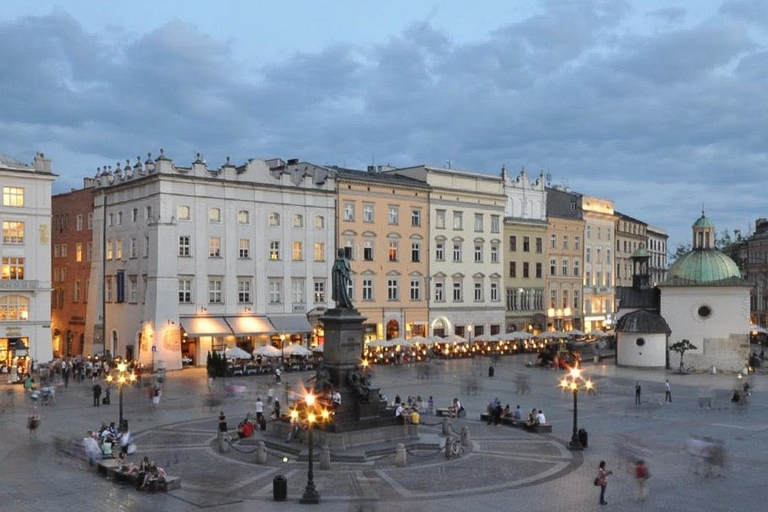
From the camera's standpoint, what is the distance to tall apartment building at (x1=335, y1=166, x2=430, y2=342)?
228ft

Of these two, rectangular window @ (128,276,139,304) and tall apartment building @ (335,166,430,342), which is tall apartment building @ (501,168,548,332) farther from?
rectangular window @ (128,276,139,304)

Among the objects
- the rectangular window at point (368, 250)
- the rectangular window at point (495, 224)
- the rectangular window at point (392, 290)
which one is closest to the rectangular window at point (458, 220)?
the rectangular window at point (495, 224)

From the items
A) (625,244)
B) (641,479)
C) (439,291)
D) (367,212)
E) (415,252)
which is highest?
(367,212)

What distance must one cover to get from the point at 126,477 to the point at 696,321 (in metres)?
49.5

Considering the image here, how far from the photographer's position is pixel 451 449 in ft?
94.9

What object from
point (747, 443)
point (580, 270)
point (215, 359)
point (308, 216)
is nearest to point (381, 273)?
point (308, 216)

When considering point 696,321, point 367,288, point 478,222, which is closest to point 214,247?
point 367,288

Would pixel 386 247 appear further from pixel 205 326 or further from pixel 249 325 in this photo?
pixel 205 326

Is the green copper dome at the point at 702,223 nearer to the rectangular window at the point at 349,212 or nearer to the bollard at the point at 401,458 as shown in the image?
the rectangular window at the point at 349,212

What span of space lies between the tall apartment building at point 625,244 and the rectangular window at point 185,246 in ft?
187

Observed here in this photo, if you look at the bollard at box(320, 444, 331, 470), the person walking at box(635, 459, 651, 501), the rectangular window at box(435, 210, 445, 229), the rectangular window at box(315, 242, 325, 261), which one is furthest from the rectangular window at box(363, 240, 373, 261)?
the person walking at box(635, 459, 651, 501)

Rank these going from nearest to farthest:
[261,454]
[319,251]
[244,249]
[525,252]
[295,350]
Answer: [261,454], [295,350], [244,249], [319,251], [525,252]

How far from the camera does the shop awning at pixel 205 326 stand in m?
58.6

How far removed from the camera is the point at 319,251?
67750mm
